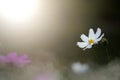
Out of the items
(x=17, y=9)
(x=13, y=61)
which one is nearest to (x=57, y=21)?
(x=17, y=9)

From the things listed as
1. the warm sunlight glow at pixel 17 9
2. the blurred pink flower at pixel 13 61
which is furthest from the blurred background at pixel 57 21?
the blurred pink flower at pixel 13 61

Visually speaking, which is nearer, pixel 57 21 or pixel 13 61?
pixel 13 61

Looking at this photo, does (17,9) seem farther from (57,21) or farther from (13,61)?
(13,61)

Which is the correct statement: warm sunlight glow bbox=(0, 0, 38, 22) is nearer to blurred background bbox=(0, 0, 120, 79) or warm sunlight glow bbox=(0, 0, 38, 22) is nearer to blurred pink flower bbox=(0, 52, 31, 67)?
blurred background bbox=(0, 0, 120, 79)

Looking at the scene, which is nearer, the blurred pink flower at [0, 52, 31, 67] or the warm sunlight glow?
the blurred pink flower at [0, 52, 31, 67]

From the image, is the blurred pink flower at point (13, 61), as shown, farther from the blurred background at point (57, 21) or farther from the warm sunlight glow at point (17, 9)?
the warm sunlight glow at point (17, 9)

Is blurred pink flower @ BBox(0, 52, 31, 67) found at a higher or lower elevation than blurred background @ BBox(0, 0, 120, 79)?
lower

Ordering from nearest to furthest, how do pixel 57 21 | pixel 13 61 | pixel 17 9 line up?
pixel 13 61 < pixel 17 9 < pixel 57 21

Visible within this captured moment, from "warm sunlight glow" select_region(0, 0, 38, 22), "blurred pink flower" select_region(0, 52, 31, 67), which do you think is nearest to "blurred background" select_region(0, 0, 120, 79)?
"warm sunlight glow" select_region(0, 0, 38, 22)

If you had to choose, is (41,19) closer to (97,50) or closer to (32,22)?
(32,22)
